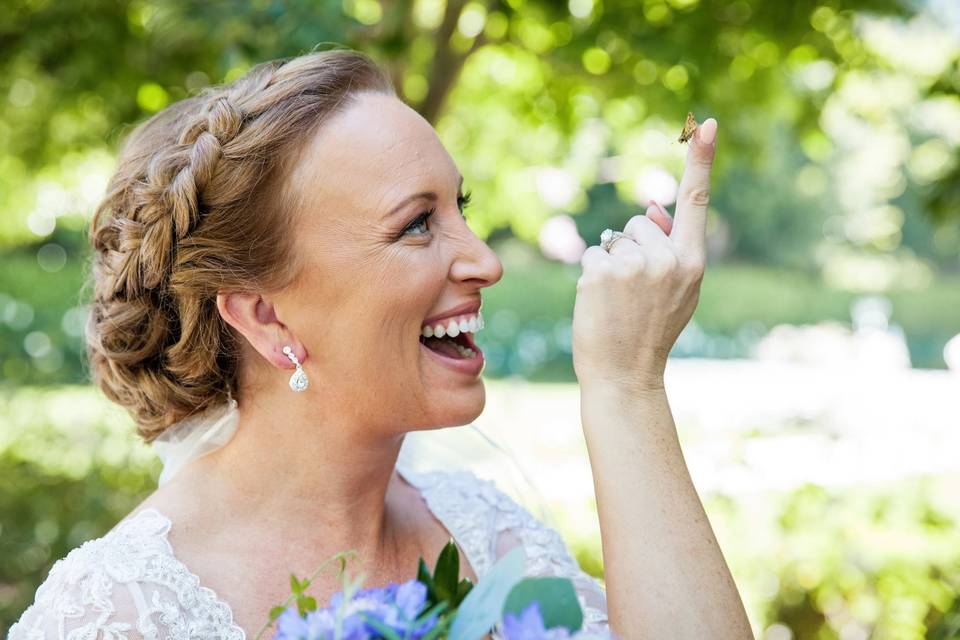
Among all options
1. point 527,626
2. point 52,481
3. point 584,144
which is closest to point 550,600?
point 527,626

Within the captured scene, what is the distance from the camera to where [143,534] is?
1845 mm

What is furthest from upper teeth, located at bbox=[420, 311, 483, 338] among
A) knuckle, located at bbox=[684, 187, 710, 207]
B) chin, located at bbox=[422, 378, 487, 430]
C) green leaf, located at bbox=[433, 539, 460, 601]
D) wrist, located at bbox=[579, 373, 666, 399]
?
green leaf, located at bbox=[433, 539, 460, 601]

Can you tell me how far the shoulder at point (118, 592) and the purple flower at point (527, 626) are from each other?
→ 3.27 feet

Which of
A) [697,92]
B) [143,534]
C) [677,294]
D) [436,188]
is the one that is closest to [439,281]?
[436,188]

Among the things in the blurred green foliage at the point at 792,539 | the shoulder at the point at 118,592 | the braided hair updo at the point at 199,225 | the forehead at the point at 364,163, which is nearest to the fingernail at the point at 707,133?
the forehead at the point at 364,163

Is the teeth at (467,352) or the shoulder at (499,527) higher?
the teeth at (467,352)

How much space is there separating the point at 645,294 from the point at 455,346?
50 centimetres

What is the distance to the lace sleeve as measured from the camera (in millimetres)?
2133

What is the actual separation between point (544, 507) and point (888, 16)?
126 inches

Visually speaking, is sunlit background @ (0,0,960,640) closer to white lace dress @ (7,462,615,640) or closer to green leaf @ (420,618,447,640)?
white lace dress @ (7,462,615,640)

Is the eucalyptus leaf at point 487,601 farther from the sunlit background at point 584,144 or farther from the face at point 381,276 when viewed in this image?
the sunlit background at point 584,144

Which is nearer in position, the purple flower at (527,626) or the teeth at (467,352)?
the purple flower at (527,626)

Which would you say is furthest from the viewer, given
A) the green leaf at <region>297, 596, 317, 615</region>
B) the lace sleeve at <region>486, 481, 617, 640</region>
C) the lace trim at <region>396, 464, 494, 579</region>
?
the lace trim at <region>396, 464, 494, 579</region>

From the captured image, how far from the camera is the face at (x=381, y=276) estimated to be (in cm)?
188
